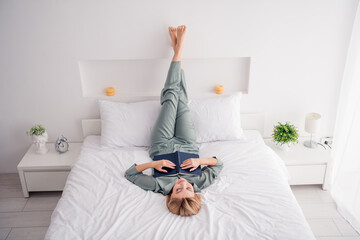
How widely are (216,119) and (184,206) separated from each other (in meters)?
1.07

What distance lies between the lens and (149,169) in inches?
96.8

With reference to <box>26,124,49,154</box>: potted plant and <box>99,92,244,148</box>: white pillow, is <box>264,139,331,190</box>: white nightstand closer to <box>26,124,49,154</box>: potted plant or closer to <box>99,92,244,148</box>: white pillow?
<box>99,92,244,148</box>: white pillow

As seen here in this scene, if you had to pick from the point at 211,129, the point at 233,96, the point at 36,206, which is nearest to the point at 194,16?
the point at 233,96

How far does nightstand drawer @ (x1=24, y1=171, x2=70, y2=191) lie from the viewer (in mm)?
2881

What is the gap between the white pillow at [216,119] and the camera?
9.25 feet

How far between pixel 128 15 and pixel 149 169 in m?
1.34

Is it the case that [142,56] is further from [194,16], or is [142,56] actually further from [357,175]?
[357,175]

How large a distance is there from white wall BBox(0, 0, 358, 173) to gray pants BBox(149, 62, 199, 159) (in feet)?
1.05

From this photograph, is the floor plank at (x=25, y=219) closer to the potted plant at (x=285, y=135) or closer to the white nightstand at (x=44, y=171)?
the white nightstand at (x=44, y=171)

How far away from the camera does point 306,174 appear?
2.92 metres

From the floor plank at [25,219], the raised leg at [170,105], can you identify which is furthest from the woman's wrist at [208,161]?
the floor plank at [25,219]

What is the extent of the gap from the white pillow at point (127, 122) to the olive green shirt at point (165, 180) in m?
0.46

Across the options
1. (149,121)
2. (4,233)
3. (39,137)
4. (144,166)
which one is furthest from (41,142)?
(144,166)

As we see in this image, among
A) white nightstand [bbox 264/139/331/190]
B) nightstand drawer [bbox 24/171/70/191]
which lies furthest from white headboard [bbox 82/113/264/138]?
nightstand drawer [bbox 24/171/70/191]
